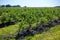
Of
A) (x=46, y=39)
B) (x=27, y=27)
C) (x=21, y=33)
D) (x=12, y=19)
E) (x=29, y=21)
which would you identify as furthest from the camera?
(x=12, y=19)

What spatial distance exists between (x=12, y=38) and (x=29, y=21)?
15374mm

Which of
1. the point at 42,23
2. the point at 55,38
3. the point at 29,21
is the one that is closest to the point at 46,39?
the point at 55,38

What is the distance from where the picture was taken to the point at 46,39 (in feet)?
119

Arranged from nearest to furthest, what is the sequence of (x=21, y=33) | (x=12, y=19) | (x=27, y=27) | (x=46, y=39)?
(x=46, y=39) < (x=21, y=33) < (x=27, y=27) < (x=12, y=19)

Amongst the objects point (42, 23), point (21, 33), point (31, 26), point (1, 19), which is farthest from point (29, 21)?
point (1, 19)

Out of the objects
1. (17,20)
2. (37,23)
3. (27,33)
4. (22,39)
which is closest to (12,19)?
(17,20)

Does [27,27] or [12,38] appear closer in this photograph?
[12,38]

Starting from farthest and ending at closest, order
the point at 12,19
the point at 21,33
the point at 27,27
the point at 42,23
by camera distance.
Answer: the point at 12,19 → the point at 42,23 → the point at 27,27 → the point at 21,33

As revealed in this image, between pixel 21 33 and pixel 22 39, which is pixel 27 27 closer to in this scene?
pixel 21 33

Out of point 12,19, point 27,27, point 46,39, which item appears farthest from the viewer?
point 12,19

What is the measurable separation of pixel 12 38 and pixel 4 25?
793 inches

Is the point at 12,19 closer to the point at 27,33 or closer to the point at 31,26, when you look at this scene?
the point at 31,26

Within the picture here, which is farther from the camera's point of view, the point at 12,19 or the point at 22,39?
the point at 12,19

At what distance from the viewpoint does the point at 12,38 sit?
37.4 m
